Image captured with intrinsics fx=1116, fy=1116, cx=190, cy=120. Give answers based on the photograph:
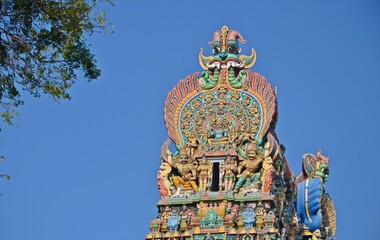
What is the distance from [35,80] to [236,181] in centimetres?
1664

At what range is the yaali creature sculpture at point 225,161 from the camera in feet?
108

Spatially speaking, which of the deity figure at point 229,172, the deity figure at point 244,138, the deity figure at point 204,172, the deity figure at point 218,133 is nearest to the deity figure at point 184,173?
the deity figure at point 204,172

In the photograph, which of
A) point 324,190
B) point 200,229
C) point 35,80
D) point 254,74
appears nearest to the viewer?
point 35,80

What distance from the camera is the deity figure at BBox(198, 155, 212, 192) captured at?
3359cm

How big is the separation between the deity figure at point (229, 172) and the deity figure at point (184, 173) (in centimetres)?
96

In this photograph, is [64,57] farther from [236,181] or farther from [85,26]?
[236,181]

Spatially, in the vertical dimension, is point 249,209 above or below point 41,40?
above

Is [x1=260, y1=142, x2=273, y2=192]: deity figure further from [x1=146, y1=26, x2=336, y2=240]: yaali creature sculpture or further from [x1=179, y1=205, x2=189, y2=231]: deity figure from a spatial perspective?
[x1=179, y1=205, x2=189, y2=231]: deity figure

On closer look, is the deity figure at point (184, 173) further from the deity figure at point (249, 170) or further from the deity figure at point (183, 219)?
the deity figure at point (249, 170)

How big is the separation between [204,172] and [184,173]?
66 cm

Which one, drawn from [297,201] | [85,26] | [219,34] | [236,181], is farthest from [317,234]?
[85,26]

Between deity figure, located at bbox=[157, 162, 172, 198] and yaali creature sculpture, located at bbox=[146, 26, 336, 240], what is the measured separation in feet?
0.10

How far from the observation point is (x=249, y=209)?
32.8 m

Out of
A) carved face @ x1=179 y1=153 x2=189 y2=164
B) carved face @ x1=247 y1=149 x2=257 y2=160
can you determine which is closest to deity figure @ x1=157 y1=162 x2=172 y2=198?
carved face @ x1=179 y1=153 x2=189 y2=164
